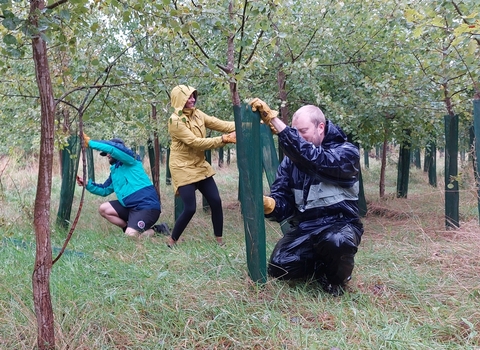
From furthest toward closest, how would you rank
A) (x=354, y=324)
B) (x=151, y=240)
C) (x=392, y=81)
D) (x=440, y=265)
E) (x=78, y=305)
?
1. (x=392, y=81)
2. (x=151, y=240)
3. (x=440, y=265)
4. (x=78, y=305)
5. (x=354, y=324)

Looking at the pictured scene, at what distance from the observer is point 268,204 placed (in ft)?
9.92

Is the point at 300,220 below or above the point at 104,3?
below

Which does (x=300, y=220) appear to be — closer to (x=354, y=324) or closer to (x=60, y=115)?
(x=354, y=324)

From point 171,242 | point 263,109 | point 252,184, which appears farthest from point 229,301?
point 171,242

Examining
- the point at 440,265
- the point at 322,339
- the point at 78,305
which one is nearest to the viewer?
the point at 322,339

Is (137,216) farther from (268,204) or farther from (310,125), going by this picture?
(310,125)

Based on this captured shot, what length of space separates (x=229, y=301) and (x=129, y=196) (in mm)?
2670

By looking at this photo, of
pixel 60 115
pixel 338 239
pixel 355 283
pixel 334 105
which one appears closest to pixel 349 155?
pixel 338 239

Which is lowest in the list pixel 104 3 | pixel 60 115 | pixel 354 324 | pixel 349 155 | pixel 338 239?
pixel 354 324

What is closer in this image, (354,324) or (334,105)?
(354,324)

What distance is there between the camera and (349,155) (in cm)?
281

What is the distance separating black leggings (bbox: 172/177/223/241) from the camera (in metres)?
4.17

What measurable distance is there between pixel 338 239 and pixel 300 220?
1.42 ft

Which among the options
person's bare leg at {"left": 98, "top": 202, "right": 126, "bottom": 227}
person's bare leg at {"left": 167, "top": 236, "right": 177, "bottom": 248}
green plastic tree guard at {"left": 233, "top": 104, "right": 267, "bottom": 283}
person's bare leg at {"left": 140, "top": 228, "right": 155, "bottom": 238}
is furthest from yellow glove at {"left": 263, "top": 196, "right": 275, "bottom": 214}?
person's bare leg at {"left": 98, "top": 202, "right": 126, "bottom": 227}
